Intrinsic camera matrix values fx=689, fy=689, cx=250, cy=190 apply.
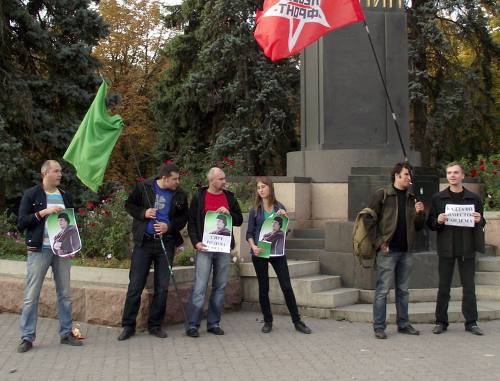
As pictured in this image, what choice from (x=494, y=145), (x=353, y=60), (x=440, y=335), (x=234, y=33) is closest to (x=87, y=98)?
(x=234, y=33)

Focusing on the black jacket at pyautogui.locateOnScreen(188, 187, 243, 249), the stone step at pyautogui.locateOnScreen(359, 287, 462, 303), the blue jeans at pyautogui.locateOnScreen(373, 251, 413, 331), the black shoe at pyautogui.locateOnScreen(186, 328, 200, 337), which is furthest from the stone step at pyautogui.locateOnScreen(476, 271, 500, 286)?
the black shoe at pyautogui.locateOnScreen(186, 328, 200, 337)

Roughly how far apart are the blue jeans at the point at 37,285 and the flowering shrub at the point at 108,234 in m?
1.66

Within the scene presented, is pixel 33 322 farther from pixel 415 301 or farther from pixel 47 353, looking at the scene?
pixel 415 301

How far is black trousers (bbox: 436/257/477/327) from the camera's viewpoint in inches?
293

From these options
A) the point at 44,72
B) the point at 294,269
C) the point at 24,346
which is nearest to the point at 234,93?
the point at 44,72

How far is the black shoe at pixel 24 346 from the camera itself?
6.77m

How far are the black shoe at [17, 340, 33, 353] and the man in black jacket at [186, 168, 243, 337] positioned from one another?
1.64m

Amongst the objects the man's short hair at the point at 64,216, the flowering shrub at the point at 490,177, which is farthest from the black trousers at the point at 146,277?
the flowering shrub at the point at 490,177

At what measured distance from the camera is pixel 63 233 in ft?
22.7

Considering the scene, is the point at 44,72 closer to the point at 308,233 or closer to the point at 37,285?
the point at 308,233

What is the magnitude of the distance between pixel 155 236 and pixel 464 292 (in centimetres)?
339

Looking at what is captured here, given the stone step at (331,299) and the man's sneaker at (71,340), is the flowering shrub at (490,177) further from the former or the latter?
the man's sneaker at (71,340)

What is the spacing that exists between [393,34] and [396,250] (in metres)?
5.66

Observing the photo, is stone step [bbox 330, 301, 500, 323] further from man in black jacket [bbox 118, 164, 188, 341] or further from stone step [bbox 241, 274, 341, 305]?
man in black jacket [bbox 118, 164, 188, 341]
